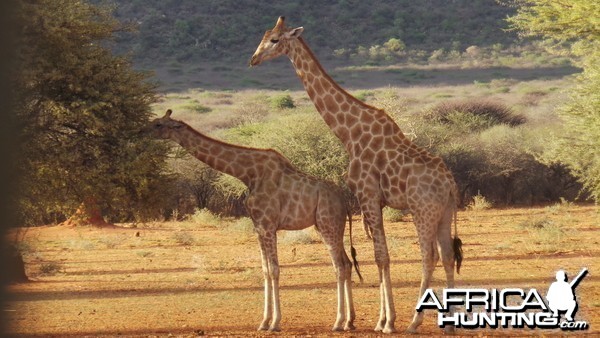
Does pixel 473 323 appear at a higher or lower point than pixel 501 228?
higher

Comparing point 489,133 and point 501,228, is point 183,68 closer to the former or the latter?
point 489,133

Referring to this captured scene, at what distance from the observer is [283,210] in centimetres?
984

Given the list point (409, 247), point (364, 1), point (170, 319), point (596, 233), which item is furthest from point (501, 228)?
point (364, 1)

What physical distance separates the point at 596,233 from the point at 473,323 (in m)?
14.3

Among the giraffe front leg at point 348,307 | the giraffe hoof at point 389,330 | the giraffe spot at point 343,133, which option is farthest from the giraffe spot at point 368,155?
the giraffe hoof at point 389,330

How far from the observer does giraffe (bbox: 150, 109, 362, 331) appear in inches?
380

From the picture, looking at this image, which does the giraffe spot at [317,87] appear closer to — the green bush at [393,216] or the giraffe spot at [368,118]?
the giraffe spot at [368,118]

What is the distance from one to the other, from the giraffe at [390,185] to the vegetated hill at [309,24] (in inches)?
2136

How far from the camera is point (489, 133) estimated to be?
35.8 meters

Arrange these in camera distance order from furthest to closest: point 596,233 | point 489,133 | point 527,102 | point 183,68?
point 183,68, point 527,102, point 489,133, point 596,233

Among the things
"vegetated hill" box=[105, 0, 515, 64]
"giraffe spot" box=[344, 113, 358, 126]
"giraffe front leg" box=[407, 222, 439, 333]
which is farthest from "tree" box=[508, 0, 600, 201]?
"vegetated hill" box=[105, 0, 515, 64]

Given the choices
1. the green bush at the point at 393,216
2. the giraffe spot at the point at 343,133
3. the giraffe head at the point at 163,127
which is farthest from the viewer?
the green bush at the point at 393,216

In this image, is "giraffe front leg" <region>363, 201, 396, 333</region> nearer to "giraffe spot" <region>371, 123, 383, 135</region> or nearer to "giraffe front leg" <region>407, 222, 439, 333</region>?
"giraffe front leg" <region>407, 222, 439, 333</region>

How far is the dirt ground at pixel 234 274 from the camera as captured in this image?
433 inches
